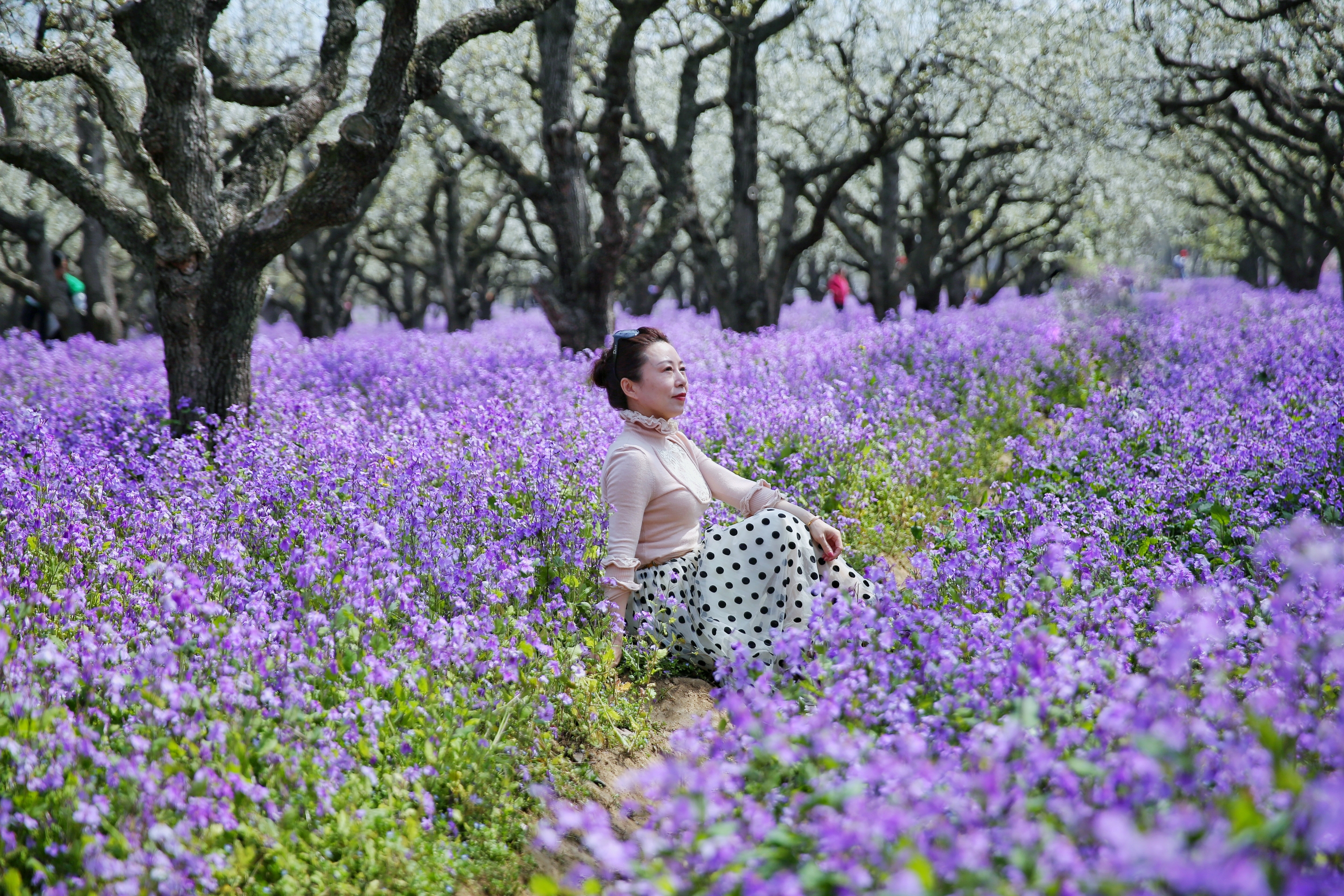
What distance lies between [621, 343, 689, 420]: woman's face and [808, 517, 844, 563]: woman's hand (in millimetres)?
911

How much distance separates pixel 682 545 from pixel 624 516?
1.41 ft

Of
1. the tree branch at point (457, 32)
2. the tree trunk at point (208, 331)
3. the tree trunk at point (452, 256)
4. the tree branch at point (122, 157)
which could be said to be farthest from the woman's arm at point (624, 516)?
the tree trunk at point (452, 256)

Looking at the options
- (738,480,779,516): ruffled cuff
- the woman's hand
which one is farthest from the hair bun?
the woman's hand

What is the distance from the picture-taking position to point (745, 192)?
15016mm

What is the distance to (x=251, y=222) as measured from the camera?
7.50 meters

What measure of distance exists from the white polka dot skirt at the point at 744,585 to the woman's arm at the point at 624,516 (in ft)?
0.70

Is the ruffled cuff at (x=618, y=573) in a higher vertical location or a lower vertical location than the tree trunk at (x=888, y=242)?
lower

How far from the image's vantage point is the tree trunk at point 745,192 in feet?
47.4

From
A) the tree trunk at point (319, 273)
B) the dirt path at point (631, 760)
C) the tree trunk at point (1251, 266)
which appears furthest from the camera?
the tree trunk at point (1251, 266)

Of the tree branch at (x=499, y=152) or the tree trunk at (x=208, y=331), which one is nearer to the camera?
the tree trunk at (x=208, y=331)

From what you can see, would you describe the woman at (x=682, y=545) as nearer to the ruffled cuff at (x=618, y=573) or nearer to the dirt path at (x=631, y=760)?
the ruffled cuff at (x=618, y=573)

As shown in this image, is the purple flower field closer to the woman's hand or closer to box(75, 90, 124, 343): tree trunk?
the woman's hand

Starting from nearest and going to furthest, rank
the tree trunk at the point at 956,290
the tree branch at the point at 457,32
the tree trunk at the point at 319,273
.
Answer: the tree branch at the point at 457,32, the tree trunk at the point at 319,273, the tree trunk at the point at 956,290

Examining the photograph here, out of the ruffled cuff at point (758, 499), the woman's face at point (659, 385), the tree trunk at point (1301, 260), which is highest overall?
the tree trunk at point (1301, 260)
